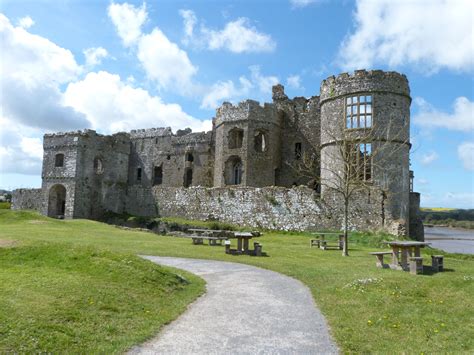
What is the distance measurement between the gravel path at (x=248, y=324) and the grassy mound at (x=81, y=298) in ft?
1.66

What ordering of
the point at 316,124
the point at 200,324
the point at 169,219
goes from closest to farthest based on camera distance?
the point at 200,324 < the point at 169,219 < the point at 316,124

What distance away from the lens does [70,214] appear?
137ft

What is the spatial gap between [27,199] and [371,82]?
37731mm

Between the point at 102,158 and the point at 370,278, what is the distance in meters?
37.8

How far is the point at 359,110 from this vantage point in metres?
31.6

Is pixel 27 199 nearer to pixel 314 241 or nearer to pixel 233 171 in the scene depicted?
pixel 233 171

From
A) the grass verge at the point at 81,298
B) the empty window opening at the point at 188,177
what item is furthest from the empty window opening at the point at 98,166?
the grass verge at the point at 81,298

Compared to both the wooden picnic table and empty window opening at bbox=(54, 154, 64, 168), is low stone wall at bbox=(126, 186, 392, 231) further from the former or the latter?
the wooden picnic table

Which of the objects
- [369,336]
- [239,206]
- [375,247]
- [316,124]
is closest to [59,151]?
[239,206]

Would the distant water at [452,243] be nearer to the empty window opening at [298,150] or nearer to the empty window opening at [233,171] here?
the empty window opening at [298,150]

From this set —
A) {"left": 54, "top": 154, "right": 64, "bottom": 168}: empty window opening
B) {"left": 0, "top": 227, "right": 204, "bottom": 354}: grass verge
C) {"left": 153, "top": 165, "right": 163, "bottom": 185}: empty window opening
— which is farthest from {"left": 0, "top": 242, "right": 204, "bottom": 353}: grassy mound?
{"left": 153, "top": 165, "right": 163, "bottom": 185}: empty window opening

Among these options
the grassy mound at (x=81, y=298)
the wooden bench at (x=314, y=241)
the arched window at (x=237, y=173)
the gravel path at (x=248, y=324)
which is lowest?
the gravel path at (x=248, y=324)

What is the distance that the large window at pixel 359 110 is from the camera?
103ft

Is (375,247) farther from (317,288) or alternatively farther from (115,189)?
(115,189)
